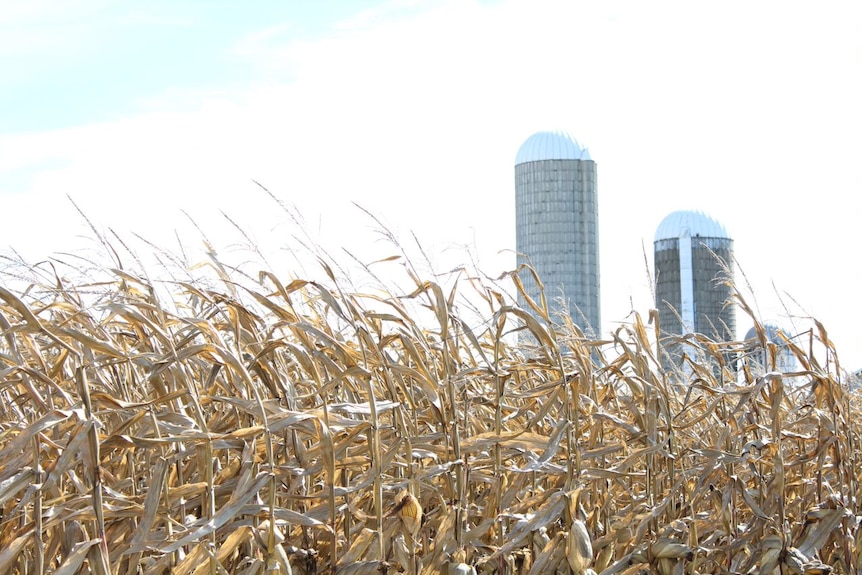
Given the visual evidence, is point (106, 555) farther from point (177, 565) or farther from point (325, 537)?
point (325, 537)

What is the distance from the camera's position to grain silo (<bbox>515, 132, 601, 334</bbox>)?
36.7 meters

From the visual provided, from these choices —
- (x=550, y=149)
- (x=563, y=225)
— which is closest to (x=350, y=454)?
(x=563, y=225)

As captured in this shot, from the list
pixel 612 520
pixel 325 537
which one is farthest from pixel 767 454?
pixel 325 537

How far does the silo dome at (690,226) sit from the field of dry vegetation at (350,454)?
3525cm

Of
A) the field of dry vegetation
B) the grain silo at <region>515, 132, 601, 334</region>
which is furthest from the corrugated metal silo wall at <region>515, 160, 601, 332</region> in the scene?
the field of dry vegetation

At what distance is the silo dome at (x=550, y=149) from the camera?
3747 cm

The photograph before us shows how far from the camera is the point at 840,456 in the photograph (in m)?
3.49

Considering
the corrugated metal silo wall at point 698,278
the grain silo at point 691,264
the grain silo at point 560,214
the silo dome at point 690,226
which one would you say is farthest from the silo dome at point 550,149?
the corrugated metal silo wall at point 698,278

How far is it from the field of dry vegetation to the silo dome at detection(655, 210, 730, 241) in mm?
35254

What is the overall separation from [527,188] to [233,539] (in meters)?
35.6

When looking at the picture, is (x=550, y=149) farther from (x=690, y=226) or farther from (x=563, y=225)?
(x=690, y=226)

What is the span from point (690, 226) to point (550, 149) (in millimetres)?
6039

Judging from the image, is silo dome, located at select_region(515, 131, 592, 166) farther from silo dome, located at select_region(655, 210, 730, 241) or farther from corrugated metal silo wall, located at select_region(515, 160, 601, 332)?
silo dome, located at select_region(655, 210, 730, 241)

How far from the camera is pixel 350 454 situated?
Answer: 2.87m
